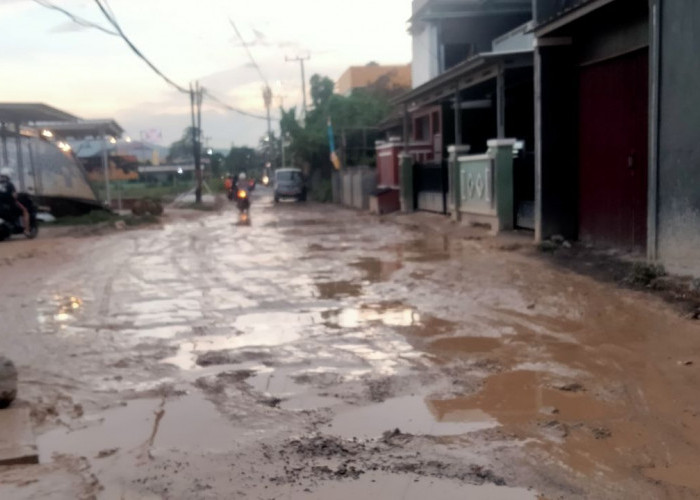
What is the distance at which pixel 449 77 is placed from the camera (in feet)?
65.6

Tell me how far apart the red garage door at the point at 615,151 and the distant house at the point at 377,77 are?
122 feet

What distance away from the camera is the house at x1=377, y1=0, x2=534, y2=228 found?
56.9ft

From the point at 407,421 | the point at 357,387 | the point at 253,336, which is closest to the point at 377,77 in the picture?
the point at 253,336

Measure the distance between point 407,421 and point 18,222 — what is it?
1687cm

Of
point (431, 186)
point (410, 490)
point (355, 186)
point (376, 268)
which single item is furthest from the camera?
point (355, 186)

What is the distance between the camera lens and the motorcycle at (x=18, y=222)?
765 inches

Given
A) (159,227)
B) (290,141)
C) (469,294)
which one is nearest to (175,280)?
(469,294)

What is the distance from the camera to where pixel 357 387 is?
6.05 meters

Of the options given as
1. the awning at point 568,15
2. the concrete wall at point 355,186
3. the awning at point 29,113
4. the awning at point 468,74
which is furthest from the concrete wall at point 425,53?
the awning at point 568,15

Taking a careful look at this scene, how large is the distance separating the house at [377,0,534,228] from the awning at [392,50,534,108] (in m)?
0.02

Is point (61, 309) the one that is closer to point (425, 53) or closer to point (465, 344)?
point (465, 344)

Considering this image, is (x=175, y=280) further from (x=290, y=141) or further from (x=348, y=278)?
(x=290, y=141)

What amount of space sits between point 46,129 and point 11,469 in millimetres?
25089

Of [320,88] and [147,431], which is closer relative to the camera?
[147,431]
